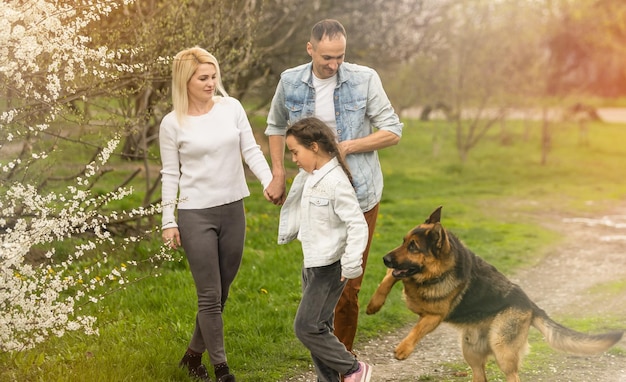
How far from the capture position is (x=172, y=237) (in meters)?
5.39

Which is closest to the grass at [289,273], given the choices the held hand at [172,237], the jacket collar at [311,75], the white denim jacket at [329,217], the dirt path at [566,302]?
the dirt path at [566,302]

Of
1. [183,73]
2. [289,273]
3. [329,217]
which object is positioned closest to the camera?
[329,217]

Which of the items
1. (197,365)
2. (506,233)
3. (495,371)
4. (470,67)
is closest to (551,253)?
(506,233)

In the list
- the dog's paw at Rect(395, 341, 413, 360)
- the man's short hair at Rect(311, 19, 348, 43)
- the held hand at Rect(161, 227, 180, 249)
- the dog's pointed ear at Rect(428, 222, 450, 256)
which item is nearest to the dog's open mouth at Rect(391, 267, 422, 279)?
the dog's pointed ear at Rect(428, 222, 450, 256)

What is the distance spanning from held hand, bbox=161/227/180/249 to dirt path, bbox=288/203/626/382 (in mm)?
1580

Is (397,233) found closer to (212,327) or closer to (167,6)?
(167,6)

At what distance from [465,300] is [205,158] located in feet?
6.68

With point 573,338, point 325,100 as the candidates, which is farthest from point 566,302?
point 325,100

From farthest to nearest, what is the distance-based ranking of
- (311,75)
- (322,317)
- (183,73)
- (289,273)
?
(289,273) < (311,75) < (183,73) < (322,317)

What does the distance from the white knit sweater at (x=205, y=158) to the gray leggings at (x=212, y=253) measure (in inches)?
3.2

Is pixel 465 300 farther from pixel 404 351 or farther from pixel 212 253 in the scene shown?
pixel 212 253

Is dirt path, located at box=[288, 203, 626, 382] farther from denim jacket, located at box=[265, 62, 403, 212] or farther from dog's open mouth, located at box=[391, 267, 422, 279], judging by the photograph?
denim jacket, located at box=[265, 62, 403, 212]

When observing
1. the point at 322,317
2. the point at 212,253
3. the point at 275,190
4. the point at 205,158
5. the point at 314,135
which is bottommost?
the point at 322,317

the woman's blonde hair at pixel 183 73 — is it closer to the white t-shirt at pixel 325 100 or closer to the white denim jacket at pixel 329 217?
the white t-shirt at pixel 325 100
